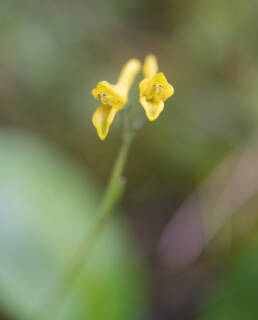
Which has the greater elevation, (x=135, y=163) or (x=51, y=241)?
(x=135, y=163)

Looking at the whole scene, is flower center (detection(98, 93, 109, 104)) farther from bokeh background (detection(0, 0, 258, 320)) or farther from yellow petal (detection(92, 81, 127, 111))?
bokeh background (detection(0, 0, 258, 320))

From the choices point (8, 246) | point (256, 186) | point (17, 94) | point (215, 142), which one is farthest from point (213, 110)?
point (8, 246)

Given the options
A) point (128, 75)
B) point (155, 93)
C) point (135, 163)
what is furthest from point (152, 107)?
point (135, 163)

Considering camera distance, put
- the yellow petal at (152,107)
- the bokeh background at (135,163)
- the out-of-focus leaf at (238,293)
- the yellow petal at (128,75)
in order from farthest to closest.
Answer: the bokeh background at (135,163) < the out-of-focus leaf at (238,293) < the yellow petal at (128,75) < the yellow petal at (152,107)

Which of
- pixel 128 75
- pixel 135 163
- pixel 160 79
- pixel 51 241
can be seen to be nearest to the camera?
pixel 160 79

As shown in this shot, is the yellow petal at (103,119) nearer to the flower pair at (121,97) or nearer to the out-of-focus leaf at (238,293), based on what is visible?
the flower pair at (121,97)

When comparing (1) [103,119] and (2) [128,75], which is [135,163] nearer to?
(2) [128,75]

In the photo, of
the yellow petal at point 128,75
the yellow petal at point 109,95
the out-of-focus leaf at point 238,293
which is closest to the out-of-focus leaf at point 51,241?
the out-of-focus leaf at point 238,293

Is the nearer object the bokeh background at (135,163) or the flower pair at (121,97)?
the flower pair at (121,97)
